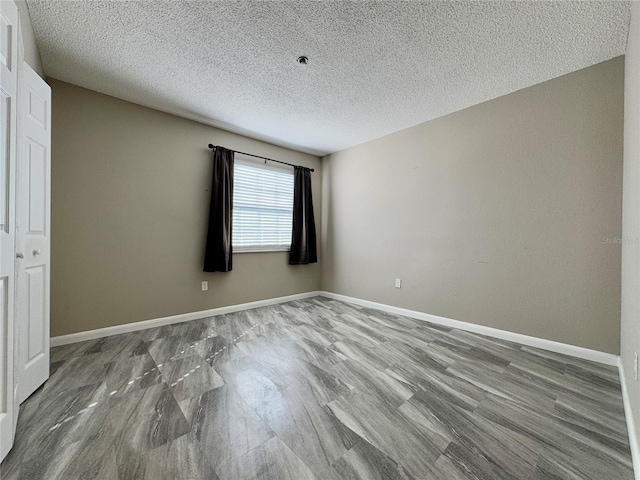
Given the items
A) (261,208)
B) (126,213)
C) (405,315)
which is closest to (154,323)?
(126,213)

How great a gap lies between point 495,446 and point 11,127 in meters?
2.70

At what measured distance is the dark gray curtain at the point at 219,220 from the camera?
311 cm

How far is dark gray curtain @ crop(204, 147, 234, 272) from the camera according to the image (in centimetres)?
311

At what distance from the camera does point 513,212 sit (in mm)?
2439

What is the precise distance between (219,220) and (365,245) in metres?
2.09

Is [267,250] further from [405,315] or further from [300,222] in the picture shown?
[405,315]

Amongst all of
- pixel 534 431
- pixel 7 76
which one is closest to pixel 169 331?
pixel 7 76

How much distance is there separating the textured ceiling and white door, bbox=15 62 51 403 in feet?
2.01

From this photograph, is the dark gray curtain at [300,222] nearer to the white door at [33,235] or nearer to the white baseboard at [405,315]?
the white baseboard at [405,315]

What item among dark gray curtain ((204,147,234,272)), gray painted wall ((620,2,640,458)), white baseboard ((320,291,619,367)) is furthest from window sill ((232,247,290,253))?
gray painted wall ((620,2,640,458))

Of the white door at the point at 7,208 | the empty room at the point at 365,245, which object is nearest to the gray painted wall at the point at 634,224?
the empty room at the point at 365,245

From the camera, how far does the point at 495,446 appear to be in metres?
1.19

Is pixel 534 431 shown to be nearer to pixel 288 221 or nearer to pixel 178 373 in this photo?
pixel 178 373

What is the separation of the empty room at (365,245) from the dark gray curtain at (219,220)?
26 mm
